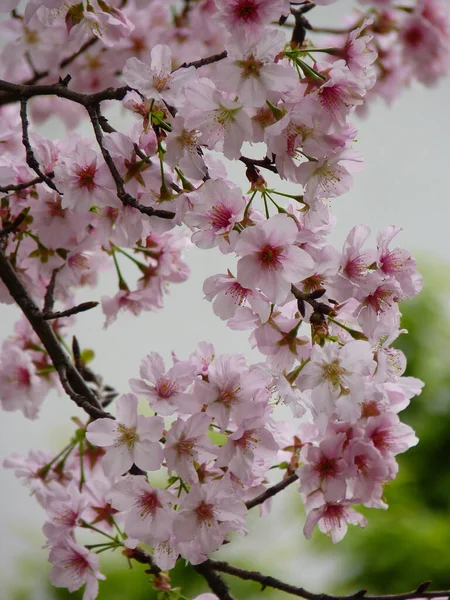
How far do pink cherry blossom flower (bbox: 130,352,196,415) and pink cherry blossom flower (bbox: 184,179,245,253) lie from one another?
121 mm

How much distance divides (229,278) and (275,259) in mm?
85

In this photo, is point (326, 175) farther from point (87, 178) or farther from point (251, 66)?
point (87, 178)

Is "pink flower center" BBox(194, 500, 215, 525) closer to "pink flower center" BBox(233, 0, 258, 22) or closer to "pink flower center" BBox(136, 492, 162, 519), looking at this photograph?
"pink flower center" BBox(136, 492, 162, 519)

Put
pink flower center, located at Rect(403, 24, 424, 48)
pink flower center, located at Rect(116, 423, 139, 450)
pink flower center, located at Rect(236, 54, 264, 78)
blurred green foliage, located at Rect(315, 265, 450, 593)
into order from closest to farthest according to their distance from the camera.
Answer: pink flower center, located at Rect(236, 54, 264, 78)
pink flower center, located at Rect(116, 423, 139, 450)
pink flower center, located at Rect(403, 24, 424, 48)
blurred green foliage, located at Rect(315, 265, 450, 593)

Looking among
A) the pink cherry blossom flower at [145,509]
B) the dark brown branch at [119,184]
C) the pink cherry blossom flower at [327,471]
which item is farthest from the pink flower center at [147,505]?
the dark brown branch at [119,184]

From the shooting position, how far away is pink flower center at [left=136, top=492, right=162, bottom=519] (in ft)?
1.98

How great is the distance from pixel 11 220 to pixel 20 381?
0.21 metres

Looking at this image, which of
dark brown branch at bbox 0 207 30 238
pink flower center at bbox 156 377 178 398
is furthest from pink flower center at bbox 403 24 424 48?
pink flower center at bbox 156 377 178 398

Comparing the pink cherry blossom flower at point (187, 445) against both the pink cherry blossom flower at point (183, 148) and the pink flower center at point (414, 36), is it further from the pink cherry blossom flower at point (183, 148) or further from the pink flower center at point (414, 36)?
the pink flower center at point (414, 36)

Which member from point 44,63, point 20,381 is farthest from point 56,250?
point 44,63

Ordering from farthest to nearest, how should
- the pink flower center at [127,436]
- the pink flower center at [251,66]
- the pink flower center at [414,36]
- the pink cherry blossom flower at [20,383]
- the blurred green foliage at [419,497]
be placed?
1. the blurred green foliage at [419,497]
2. the pink flower center at [414,36]
3. the pink cherry blossom flower at [20,383]
4. the pink flower center at [127,436]
5. the pink flower center at [251,66]

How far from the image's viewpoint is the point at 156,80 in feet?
1.74

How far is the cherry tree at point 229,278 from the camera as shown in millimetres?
520

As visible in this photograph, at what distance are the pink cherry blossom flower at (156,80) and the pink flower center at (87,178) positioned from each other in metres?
0.12
